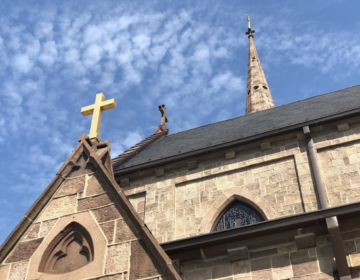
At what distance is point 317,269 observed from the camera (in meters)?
8.16

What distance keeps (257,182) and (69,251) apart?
5106 millimetres

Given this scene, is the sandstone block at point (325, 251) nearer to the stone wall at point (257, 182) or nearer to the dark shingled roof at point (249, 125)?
the stone wall at point (257, 182)

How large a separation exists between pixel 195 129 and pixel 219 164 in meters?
5.69

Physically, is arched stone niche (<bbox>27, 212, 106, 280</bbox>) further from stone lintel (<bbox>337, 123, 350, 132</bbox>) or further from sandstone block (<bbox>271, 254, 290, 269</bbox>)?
stone lintel (<bbox>337, 123, 350, 132</bbox>)

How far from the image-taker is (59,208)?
23.2 feet

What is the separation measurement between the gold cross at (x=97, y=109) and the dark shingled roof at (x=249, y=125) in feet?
12.3

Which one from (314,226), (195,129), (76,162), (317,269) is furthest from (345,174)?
(195,129)

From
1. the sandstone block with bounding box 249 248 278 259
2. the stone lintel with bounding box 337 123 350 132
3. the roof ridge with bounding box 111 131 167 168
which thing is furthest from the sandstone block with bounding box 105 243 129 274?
the roof ridge with bounding box 111 131 167 168

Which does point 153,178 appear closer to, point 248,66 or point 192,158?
point 192,158

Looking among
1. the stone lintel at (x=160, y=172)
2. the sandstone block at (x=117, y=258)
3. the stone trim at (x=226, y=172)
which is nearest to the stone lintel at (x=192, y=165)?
the stone trim at (x=226, y=172)

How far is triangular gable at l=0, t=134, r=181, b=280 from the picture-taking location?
6.11m

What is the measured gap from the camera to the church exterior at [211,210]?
651cm

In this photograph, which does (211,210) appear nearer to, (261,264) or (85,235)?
(261,264)

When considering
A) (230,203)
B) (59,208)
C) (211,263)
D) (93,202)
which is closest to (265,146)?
(230,203)
